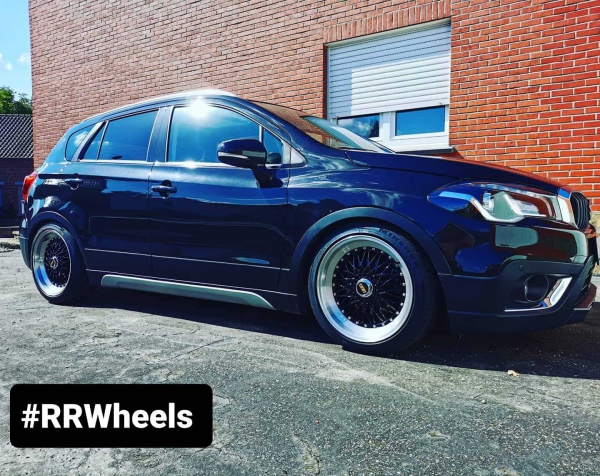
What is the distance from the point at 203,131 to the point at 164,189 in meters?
0.51

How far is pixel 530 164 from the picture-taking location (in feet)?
21.1

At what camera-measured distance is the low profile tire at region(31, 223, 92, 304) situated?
4277 millimetres

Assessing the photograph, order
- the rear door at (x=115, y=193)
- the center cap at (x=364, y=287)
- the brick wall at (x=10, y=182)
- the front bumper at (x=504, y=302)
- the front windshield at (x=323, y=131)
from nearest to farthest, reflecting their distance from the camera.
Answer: the front bumper at (x=504, y=302)
the center cap at (x=364, y=287)
the front windshield at (x=323, y=131)
the rear door at (x=115, y=193)
the brick wall at (x=10, y=182)

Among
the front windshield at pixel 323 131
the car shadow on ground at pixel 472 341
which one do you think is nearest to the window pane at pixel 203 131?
the front windshield at pixel 323 131

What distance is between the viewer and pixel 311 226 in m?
3.11

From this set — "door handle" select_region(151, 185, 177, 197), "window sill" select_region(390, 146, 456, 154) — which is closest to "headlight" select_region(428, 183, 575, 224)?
"door handle" select_region(151, 185, 177, 197)

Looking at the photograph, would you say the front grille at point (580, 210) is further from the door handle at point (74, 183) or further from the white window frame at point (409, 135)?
the white window frame at point (409, 135)

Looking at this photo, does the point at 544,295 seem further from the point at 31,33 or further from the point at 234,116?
the point at 31,33

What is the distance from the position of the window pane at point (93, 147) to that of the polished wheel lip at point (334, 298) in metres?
2.40

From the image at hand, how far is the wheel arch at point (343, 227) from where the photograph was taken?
2.77 meters

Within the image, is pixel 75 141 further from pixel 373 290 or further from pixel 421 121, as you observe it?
pixel 421 121

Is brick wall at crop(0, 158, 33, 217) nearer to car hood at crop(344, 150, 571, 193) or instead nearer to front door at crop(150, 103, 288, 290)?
front door at crop(150, 103, 288, 290)

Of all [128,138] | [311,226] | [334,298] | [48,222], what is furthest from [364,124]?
[334,298]

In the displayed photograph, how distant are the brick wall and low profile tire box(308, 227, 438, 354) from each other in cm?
4315
